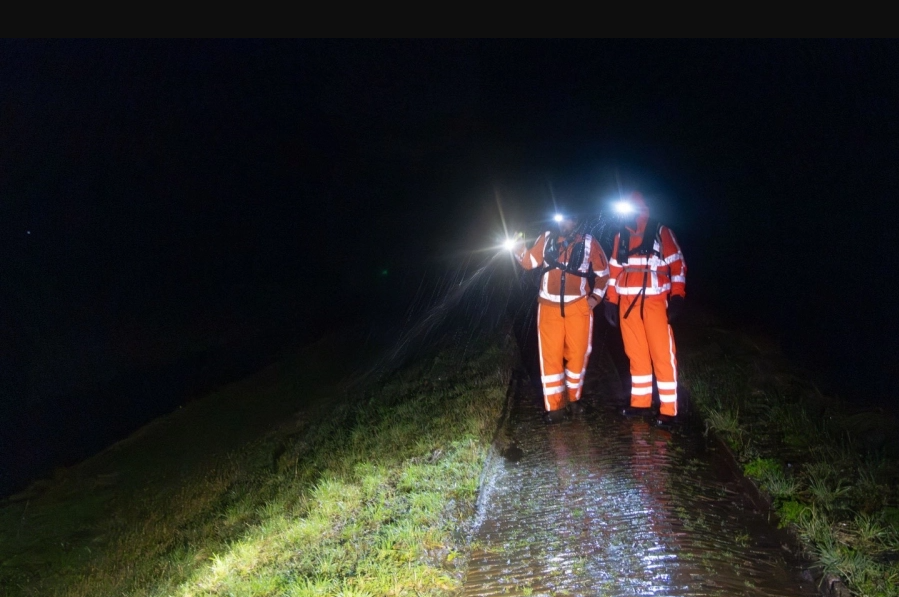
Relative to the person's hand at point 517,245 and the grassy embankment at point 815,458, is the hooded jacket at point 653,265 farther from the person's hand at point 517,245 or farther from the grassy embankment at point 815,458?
the grassy embankment at point 815,458

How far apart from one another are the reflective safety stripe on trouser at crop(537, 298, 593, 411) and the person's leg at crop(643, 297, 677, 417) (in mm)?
585

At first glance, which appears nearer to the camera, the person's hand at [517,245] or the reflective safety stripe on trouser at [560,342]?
the reflective safety stripe on trouser at [560,342]

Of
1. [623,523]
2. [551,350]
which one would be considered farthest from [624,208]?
[623,523]

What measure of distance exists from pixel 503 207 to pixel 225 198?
38445 mm

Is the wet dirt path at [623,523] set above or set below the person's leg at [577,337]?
below

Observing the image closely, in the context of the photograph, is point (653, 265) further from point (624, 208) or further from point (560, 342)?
point (560, 342)

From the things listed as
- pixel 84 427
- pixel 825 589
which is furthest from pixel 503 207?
pixel 825 589

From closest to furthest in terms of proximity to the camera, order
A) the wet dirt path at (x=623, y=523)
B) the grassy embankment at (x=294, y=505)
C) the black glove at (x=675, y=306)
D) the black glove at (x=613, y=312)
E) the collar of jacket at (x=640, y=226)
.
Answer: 1. the wet dirt path at (x=623, y=523)
2. the grassy embankment at (x=294, y=505)
3. the black glove at (x=675, y=306)
4. the collar of jacket at (x=640, y=226)
5. the black glove at (x=613, y=312)

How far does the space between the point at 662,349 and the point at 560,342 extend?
94 centimetres

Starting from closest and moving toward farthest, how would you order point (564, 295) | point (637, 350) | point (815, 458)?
point (815, 458)
point (637, 350)
point (564, 295)

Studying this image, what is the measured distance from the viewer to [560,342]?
6.21 metres

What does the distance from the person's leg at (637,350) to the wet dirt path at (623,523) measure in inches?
11.1

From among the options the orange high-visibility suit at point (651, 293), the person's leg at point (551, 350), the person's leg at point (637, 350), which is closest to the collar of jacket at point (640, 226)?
the orange high-visibility suit at point (651, 293)

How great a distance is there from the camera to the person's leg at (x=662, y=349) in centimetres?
582
